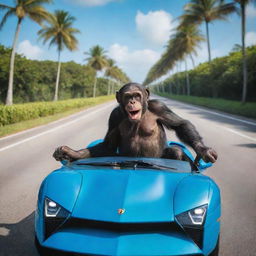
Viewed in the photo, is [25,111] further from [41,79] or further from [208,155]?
[41,79]

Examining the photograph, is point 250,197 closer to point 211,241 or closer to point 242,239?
point 242,239

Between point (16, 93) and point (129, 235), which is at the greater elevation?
point (16, 93)

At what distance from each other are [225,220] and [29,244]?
6.79 ft

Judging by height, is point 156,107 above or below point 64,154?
above

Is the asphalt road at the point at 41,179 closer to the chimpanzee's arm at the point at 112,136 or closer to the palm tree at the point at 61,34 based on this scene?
the chimpanzee's arm at the point at 112,136

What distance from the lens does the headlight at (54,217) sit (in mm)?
1866

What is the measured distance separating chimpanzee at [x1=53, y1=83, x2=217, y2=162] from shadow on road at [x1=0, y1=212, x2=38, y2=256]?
831mm

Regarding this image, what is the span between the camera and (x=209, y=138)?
9828mm

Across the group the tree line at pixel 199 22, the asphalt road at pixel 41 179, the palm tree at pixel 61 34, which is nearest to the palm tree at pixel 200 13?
the tree line at pixel 199 22

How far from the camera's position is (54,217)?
74.4 inches

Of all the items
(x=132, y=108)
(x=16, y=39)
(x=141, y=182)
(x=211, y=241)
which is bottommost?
(x=211, y=241)

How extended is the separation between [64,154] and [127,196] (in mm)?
1179

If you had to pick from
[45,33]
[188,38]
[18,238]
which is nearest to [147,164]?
[18,238]

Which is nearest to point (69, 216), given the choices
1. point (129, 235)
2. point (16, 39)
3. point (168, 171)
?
point (129, 235)
